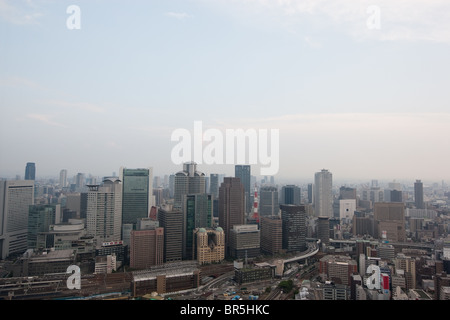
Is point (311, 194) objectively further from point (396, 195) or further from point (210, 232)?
point (210, 232)

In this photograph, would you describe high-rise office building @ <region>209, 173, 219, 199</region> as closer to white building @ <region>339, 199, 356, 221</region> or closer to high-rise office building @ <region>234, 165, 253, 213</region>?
high-rise office building @ <region>234, 165, 253, 213</region>

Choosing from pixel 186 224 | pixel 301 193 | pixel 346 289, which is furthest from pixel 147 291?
pixel 301 193

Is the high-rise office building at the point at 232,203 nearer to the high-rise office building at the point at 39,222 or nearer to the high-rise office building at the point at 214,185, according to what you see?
the high-rise office building at the point at 214,185

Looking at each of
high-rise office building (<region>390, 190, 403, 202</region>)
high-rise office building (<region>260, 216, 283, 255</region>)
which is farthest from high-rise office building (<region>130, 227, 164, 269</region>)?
high-rise office building (<region>390, 190, 403, 202</region>)

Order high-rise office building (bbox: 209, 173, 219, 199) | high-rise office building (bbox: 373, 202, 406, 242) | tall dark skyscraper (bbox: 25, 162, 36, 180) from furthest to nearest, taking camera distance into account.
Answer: high-rise office building (bbox: 209, 173, 219, 199)
high-rise office building (bbox: 373, 202, 406, 242)
tall dark skyscraper (bbox: 25, 162, 36, 180)

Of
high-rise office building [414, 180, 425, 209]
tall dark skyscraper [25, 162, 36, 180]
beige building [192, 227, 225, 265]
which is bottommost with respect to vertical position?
beige building [192, 227, 225, 265]

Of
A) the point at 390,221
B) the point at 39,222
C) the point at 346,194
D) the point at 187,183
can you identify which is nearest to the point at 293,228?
the point at 390,221

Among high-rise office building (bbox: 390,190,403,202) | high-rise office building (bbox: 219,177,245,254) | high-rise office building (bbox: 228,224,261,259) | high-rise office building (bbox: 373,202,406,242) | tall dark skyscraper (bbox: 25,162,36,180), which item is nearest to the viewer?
tall dark skyscraper (bbox: 25,162,36,180)
